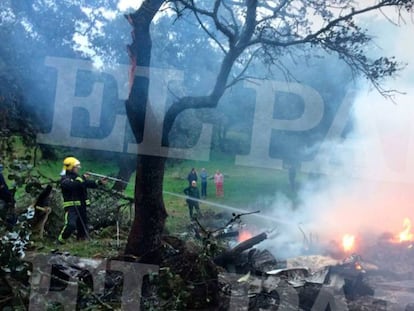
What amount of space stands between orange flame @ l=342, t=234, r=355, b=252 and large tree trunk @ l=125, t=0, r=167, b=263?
467 cm

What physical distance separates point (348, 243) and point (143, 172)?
5380mm

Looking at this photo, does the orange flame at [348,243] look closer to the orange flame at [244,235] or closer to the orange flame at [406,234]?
the orange flame at [406,234]

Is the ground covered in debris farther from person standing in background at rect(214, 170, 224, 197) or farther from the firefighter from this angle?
person standing in background at rect(214, 170, 224, 197)

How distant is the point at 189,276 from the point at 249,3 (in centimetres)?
383

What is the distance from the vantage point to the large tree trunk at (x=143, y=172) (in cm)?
680

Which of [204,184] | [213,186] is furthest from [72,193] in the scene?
[213,186]

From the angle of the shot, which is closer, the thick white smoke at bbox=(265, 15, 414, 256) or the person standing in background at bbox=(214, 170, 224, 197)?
the thick white smoke at bbox=(265, 15, 414, 256)

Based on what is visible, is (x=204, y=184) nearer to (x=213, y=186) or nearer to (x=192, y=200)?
(x=213, y=186)

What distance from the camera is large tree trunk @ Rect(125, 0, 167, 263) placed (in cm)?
680

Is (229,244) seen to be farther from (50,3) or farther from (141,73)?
(50,3)

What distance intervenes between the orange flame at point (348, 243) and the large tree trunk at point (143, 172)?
4670 mm

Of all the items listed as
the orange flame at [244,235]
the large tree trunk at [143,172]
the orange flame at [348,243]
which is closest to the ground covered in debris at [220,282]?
the large tree trunk at [143,172]

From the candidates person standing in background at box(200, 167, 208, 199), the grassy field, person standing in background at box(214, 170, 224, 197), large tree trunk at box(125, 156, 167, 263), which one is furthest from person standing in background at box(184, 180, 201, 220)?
large tree trunk at box(125, 156, 167, 263)

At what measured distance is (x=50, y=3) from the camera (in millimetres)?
14953
